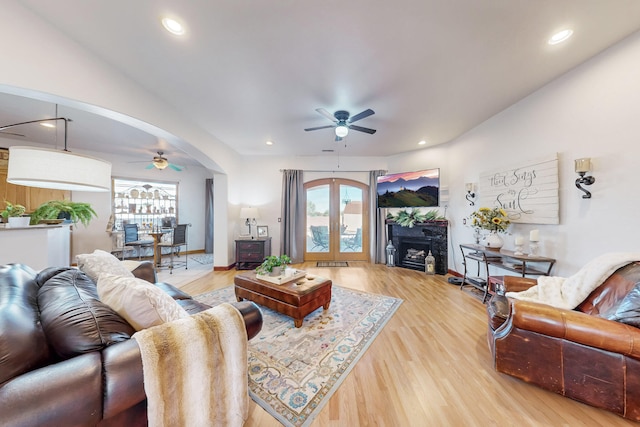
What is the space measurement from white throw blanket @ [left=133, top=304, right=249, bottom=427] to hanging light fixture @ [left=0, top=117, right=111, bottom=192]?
116 cm

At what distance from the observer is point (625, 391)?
127 cm

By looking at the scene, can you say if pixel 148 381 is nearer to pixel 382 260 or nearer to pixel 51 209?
pixel 51 209

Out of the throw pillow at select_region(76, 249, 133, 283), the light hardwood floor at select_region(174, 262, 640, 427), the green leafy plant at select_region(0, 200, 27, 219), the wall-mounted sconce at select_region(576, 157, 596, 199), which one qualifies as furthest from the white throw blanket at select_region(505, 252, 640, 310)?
the green leafy plant at select_region(0, 200, 27, 219)

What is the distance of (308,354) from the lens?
1.88 meters

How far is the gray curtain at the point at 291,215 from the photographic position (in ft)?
17.0

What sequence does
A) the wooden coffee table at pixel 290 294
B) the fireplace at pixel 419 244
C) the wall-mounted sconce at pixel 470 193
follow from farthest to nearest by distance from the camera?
the fireplace at pixel 419 244, the wall-mounted sconce at pixel 470 193, the wooden coffee table at pixel 290 294

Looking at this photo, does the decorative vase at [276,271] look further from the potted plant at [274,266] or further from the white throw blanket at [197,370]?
the white throw blanket at [197,370]

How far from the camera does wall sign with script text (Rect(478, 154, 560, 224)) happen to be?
2.49 metres

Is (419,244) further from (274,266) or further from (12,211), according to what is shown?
(12,211)

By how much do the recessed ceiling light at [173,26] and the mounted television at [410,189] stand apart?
430cm

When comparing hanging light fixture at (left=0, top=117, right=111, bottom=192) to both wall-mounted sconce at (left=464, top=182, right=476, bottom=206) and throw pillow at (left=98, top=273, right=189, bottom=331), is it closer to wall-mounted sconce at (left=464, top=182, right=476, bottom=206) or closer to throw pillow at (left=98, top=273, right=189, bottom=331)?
throw pillow at (left=98, top=273, right=189, bottom=331)

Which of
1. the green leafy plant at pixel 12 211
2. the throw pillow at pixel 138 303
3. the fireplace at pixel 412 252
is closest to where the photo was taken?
the throw pillow at pixel 138 303

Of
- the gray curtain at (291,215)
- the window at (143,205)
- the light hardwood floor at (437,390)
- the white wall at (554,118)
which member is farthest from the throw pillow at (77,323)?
the window at (143,205)

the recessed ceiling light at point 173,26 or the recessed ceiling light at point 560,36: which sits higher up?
the recessed ceiling light at point 560,36
